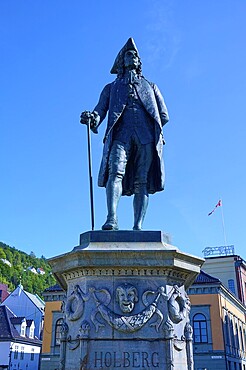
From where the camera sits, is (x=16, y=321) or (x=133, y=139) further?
(x=16, y=321)

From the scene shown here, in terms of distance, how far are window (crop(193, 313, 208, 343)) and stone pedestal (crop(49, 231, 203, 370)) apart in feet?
112

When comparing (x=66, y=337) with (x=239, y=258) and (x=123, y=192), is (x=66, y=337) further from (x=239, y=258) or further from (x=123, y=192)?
(x=239, y=258)

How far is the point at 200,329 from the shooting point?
38469mm

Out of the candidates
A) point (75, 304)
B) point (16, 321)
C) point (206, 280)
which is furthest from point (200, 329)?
point (75, 304)

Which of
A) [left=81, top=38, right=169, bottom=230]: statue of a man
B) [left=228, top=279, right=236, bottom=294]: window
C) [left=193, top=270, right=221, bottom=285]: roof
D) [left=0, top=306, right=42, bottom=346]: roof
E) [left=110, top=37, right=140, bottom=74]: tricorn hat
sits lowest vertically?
[left=81, top=38, right=169, bottom=230]: statue of a man

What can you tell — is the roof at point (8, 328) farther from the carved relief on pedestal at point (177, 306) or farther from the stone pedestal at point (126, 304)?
the carved relief on pedestal at point (177, 306)

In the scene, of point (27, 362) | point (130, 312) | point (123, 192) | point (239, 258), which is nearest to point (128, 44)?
point (123, 192)

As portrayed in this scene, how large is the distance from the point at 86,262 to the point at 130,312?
84cm

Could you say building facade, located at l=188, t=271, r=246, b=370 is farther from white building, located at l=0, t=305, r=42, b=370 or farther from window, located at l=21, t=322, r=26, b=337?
window, located at l=21, t=322, r=26, b=337

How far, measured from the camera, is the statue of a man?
277 inches

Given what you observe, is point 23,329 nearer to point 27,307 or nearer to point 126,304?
point 27,307

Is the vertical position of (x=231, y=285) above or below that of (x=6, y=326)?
above

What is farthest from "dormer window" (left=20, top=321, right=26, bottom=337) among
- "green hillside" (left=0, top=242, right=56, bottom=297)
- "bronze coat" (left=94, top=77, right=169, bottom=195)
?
"green hillside" (left=0, top=242, right=56, bottom=297)

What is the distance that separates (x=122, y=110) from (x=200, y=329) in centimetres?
3438
